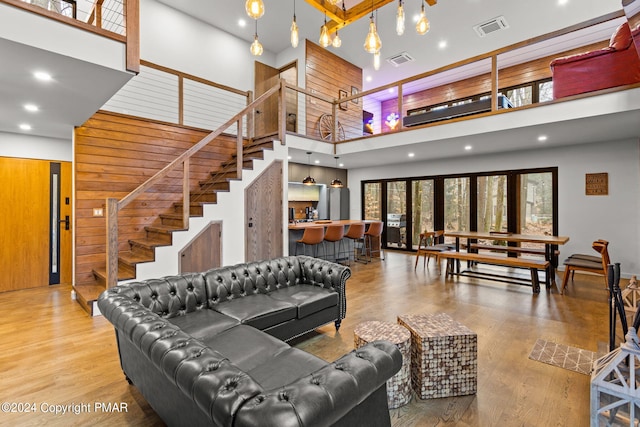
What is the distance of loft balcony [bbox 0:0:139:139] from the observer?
2.40 metres

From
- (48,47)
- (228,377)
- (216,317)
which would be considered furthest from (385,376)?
(48,47)

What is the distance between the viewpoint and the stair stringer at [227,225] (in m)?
4.18

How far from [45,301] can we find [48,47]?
3.62 meters

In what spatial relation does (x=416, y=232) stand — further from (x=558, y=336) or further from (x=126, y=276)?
(x=126, y=276)

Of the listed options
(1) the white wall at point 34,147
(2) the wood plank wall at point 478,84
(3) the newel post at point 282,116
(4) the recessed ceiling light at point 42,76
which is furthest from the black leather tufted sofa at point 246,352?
(2) the wood plank wall at point 478,84

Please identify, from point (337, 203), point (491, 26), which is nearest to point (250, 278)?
point (337, 203)

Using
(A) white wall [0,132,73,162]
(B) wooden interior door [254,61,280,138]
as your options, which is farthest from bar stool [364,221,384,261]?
(A) white wall [0,132,73,162]

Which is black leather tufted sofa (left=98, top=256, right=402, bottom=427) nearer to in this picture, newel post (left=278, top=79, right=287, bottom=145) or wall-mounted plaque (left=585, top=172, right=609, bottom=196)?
newel post (left=278, top=79, right=287, bottom=145)

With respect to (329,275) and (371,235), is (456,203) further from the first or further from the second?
(329,275)

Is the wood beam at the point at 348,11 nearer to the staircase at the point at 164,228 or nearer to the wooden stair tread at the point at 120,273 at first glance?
the staircase at the point at 164,228

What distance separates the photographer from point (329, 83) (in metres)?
8.21

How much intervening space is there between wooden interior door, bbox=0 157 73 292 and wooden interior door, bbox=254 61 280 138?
4.18 meters

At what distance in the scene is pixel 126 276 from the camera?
403cm

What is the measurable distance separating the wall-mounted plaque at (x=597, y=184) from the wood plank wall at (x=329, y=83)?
18.0 feet
